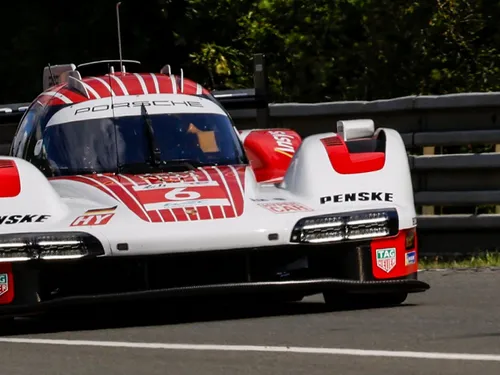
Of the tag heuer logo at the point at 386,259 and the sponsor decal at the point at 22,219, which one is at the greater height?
the sponsor decal at the point at 22,219

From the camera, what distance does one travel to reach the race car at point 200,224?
25.7 feet

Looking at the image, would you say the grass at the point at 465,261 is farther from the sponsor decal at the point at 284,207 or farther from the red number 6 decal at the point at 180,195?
the red number 6 decal at the point at 180,195

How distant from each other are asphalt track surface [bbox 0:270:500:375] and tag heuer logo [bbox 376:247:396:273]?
→ 232 mm

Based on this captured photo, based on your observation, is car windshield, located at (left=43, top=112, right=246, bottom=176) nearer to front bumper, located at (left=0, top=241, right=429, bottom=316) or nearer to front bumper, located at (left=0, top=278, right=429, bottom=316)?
front bumper, located at (left=0, top=241, right=429, bottom=316)

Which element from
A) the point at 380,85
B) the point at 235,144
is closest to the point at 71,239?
the point at 235,144

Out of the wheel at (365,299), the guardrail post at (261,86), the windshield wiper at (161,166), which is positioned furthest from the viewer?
the guardrail post at (261,86)

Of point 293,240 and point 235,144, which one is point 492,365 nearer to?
point 293,240

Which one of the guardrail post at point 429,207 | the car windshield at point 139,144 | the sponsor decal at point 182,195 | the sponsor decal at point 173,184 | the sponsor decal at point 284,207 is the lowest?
the guardrail post at point 429,207

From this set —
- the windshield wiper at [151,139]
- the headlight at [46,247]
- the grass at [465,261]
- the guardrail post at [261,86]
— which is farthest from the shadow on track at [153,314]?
the guardrail post at [261,86]

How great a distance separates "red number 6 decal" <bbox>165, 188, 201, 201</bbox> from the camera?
8250 millimetres

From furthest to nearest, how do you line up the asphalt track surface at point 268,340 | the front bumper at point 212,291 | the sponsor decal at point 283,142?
the sponsor decal at point 283,142, the front bumper at point 212,291, the asphalt track surface at point 268,340

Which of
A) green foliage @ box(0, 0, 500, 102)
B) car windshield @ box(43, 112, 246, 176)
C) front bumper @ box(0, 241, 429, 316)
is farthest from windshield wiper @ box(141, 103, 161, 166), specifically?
green foliage @ box(0, 0, 500, 102)

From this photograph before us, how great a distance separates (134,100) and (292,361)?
3962 millimetres

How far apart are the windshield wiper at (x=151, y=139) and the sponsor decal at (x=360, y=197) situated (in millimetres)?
1381
